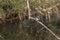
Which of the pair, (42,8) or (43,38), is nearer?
(43,38)

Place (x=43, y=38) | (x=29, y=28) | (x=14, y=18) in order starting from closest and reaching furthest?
(x=43, y=38), (x=29, y=28), (x=14, y=18)

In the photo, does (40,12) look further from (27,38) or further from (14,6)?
(27,38)

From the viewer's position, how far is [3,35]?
36.3 feet

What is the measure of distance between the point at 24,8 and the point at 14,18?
0.77 metres

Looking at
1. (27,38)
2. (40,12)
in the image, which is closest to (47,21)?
(40,12)

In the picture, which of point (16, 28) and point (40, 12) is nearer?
point (16, 28)

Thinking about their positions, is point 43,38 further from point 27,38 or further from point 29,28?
point 29,28

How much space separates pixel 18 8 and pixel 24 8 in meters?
0.32

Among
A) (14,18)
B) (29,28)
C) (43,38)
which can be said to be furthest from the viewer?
(14,18)

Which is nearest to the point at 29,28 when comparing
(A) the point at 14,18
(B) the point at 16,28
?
(B) the point at 16,28

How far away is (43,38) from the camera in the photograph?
A: 1041 cm

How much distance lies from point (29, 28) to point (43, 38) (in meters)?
2.11

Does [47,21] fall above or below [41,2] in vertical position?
below

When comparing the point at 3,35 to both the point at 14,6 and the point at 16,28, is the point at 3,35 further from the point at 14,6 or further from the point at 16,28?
the point at 14,6
